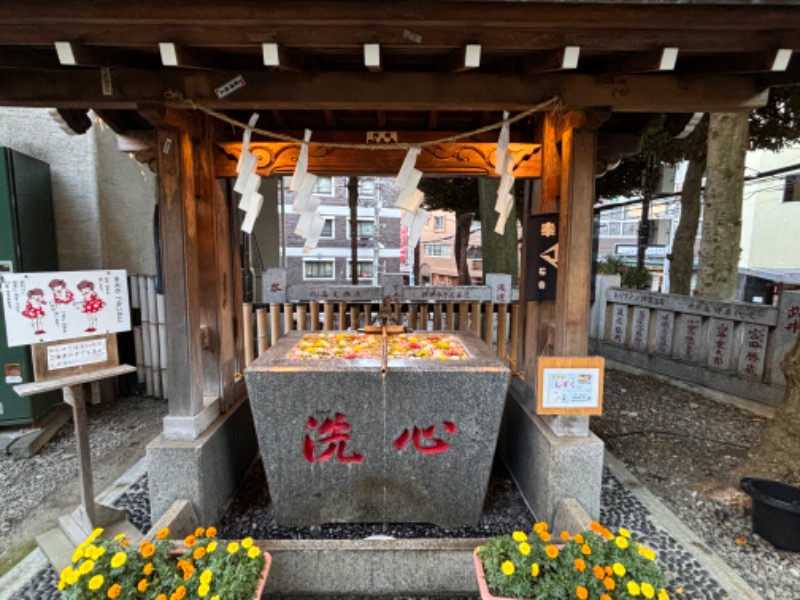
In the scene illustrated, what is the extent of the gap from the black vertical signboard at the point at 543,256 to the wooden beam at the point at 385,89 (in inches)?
36.8

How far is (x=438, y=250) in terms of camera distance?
3403cm

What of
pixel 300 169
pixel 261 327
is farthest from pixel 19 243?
pixel 300 169

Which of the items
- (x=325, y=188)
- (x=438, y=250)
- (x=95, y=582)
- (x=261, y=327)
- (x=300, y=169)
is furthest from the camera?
(x=438, y=250)

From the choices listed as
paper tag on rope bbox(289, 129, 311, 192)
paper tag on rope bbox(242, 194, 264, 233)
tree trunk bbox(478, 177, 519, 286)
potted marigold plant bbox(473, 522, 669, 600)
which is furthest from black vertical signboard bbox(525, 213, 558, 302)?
tree trunk bbox(478, 177, 519, 286)

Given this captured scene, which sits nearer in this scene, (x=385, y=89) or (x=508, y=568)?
(x=508, y=568)

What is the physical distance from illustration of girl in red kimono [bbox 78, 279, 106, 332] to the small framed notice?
3.50 meters

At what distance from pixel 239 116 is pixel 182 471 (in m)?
3.36

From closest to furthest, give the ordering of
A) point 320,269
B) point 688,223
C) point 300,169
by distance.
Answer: point 300,169 < point 688,223 < point 320,269

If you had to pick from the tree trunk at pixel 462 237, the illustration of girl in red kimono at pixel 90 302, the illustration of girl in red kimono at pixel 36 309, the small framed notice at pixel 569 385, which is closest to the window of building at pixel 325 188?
the tree trunk at pixel 462 237

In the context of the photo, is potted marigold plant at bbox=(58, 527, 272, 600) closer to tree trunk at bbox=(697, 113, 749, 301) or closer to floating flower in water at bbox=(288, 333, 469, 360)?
floating flower in water at bbox=(288, 333, 469, 360)

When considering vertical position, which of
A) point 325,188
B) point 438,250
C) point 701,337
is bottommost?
point 701,337

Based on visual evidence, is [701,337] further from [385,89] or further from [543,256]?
[385,89]

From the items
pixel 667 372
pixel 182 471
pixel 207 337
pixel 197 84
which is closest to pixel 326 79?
pixel 197 84

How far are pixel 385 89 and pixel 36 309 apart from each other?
2.96 metres
